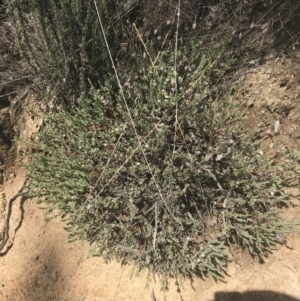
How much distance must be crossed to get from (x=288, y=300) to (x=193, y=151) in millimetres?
1153

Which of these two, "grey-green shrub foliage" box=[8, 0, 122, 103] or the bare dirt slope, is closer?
"grey-green shrub foliage" box=[8, 0, 122, 103]

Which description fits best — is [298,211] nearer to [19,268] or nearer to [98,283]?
[98,283]

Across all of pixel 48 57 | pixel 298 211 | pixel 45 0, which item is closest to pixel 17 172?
pixel 48 57

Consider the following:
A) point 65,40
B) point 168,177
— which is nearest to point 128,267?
point 168,177

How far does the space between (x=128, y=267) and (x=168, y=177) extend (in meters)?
0.72

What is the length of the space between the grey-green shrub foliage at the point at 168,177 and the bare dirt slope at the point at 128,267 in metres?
0.12

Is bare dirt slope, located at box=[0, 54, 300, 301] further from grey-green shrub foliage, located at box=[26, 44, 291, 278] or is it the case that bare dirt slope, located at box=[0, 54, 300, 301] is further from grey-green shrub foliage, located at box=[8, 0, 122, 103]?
grey-green shrub foliage, located at box=[8, 0, 122, 103]

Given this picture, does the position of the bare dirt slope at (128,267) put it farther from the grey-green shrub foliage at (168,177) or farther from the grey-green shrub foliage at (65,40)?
the grey-green shrub foliage at (65,40)

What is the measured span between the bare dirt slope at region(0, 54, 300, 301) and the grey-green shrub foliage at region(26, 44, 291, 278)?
120mm

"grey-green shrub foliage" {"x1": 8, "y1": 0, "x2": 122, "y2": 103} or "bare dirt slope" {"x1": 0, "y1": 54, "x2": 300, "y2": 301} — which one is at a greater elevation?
"grey-green shrub foliage" {"x1": 8, "y1": 0, "x2": 122, "y2": 103}

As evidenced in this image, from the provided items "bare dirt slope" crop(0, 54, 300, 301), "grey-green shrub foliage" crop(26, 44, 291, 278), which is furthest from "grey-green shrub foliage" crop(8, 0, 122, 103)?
"bare dirt slope" crop(0, 54, 300, 301)

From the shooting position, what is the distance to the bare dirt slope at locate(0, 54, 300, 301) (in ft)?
8.65

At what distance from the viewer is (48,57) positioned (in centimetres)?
271

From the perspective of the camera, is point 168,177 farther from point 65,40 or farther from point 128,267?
point 65,40
